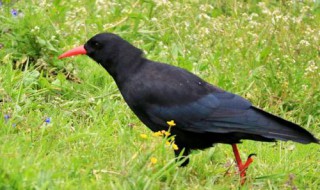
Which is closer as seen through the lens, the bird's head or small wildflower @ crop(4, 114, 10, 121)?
small wildflower @ crop(4, 114, 10, 121)

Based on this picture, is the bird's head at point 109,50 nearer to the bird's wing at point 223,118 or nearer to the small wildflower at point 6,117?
the bird's wing at point 223,118

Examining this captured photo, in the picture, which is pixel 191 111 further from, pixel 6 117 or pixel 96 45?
pixel 6 117

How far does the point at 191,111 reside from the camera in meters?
6.50

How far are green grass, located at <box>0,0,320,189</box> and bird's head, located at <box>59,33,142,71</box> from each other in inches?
23.3

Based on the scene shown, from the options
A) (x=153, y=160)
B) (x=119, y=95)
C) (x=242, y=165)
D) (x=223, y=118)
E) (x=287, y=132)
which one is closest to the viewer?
(x=153, y=160)

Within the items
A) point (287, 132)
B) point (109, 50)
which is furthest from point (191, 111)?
point (109, 50)

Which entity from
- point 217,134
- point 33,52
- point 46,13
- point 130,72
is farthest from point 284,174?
point 46,13

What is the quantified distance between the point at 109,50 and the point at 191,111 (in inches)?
34.5

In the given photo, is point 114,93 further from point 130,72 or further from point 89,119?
point 130,72

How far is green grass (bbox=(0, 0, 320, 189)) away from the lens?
19.2 ft

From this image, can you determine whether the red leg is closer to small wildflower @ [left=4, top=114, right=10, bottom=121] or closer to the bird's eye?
the bird's eye

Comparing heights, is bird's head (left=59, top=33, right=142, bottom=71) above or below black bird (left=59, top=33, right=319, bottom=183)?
above

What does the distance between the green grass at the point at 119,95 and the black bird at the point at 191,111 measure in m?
0.22

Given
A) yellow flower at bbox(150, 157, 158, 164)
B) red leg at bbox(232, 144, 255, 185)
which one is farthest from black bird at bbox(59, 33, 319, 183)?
yellow flower at bbox(150, 157, 158, 164)
